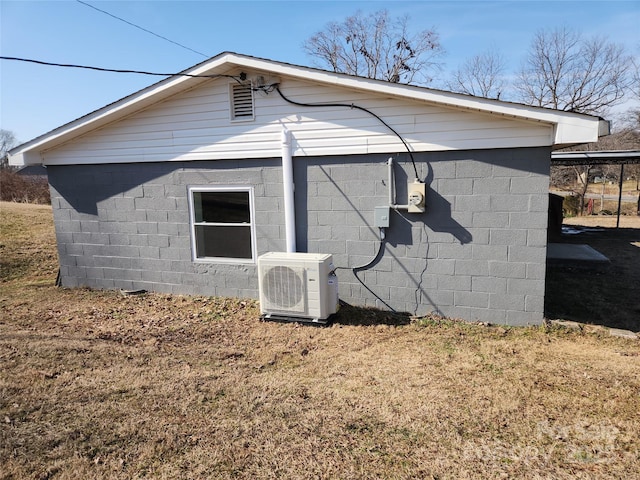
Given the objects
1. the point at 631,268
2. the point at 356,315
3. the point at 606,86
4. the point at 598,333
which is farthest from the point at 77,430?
the point at 606,86

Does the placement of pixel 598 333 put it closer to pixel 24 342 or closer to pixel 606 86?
pixel 24 342

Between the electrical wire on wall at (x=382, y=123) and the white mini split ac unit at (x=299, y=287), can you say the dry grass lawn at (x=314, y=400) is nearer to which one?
the white mini split ac unit at (x=299, y=287)

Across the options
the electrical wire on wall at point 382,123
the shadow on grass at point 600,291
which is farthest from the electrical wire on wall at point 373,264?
the shadow on grass at point 600,291

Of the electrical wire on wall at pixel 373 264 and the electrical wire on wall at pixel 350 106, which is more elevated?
the electrical wire on wall at pixel 350 106

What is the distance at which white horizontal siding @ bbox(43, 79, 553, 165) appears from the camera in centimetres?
540

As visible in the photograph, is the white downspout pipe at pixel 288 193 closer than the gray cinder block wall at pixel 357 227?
No

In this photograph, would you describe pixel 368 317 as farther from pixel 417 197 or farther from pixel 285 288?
pixel 417 197

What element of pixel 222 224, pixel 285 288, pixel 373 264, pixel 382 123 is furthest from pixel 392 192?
pixel 222 224

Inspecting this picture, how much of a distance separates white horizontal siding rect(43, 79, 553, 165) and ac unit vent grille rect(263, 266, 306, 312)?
170cm

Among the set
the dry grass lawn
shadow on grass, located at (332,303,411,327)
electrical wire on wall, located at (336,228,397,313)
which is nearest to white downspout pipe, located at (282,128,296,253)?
electrical wire on wall, located at (336,228,397,313)

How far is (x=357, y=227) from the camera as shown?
610cm

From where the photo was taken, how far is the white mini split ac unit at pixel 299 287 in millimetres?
5648

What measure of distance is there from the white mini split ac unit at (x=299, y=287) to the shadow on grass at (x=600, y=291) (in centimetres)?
293

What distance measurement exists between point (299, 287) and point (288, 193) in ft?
4.60
